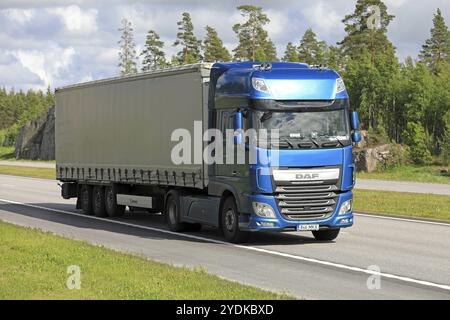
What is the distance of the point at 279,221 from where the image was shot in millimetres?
15969

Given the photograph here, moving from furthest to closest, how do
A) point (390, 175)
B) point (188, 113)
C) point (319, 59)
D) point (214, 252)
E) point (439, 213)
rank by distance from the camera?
1. point (319, 59)
2. point (390, 175)
3. point (439, 213)
4. point (188, 113)
5. point (214, 252)

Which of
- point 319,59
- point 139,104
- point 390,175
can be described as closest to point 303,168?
point 139,104

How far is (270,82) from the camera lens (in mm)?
16109

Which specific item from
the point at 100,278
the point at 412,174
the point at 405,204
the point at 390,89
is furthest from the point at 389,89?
the point at 100,278

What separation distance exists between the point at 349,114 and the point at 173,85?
4488mm

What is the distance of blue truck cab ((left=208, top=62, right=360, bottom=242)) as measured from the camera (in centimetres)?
1589

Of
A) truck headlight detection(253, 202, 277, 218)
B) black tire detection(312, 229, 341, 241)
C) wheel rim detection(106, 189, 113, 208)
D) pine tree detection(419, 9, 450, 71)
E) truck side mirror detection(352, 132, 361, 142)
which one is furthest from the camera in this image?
pine tree detection(419, 9, 450, 71)

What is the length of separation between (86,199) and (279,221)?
10.4m

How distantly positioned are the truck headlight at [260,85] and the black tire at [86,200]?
32.9 ft

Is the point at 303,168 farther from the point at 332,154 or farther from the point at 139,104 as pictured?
the point at 139,104

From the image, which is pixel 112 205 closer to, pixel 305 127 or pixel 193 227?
pixel 193 227

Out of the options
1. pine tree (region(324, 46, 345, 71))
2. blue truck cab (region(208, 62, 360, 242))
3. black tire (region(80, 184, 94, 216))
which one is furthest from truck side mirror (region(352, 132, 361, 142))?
pine tree (region(324, 46, 345, 71))

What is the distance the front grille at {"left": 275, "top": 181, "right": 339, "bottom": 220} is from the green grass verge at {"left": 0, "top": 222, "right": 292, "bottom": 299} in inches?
138

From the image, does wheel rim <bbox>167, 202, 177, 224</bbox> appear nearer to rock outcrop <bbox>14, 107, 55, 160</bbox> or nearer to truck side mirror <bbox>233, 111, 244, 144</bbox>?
truck side mirror <bbox>233, 111, 244, 144</bbox>
